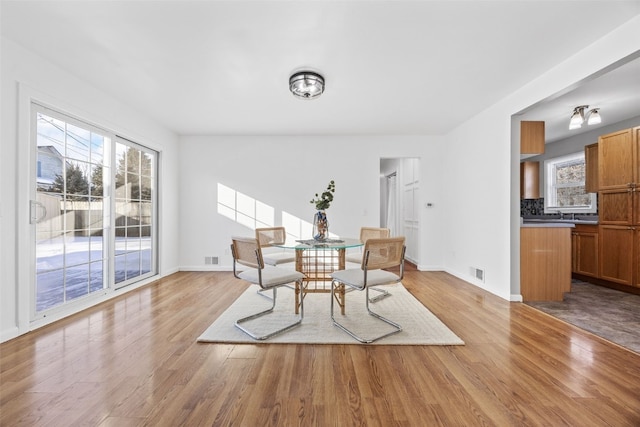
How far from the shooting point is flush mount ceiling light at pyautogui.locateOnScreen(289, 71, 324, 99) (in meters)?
2.71

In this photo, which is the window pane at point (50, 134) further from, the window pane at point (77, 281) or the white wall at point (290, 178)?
the white wall at point (290, 178)

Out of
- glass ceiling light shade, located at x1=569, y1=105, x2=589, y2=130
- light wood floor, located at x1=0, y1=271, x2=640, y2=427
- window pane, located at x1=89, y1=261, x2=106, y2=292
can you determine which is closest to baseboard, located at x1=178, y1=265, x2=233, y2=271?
window pane, located at x1=89, y1=261, x2=106, y2=292

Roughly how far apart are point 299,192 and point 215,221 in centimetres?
163

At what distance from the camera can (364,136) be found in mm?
5074

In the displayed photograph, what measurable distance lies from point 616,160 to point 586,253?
1.36 metres

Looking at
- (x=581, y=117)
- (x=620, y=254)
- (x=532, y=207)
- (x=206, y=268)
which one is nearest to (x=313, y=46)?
(x=581, y=117)

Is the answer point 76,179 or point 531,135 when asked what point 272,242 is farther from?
point 531,135

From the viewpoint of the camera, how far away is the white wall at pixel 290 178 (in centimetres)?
501

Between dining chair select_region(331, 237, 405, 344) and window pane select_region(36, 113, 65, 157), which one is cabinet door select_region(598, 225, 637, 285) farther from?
window pane select_region(36, 113, 65, 157)

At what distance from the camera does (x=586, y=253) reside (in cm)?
405

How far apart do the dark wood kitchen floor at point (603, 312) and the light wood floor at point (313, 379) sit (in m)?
0.23

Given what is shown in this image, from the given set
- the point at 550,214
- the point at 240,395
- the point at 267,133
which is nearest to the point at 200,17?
the point at 240,395

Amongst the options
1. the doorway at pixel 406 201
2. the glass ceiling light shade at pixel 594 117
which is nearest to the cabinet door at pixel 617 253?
the glass ceiling light shade at pixel 594 117

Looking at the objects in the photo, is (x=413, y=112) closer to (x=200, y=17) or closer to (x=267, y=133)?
(x=267, y=133)
